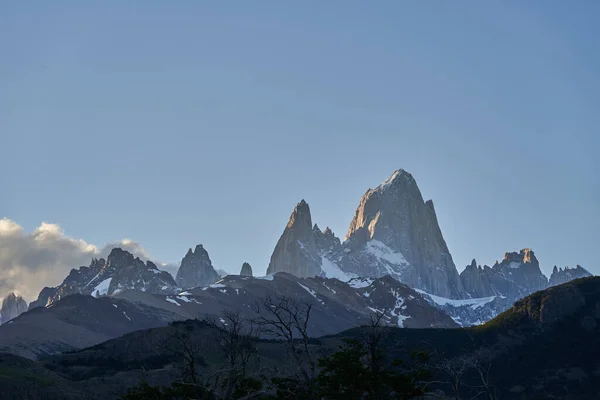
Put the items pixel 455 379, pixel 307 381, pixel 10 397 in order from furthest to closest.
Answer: pixel 10 397
pixel 455 379
pixel 307 381

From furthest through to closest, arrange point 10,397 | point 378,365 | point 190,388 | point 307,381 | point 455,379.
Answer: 1. point 10,397
2. point 455,379
3. point 378,365
4. point 190,388
5. point 307,381

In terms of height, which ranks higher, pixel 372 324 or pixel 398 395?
A: pixel 372 324

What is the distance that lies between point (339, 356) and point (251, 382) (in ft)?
30.7

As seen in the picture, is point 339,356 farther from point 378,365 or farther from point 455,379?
point 455,379

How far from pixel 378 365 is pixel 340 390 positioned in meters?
5.13

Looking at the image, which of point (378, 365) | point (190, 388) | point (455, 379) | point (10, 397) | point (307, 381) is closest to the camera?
point (307, 381)

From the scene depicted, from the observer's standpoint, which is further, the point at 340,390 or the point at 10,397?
the point at 10,397

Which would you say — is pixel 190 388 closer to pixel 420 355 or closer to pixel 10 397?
pixel 420 355

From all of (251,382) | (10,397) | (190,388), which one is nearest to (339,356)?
(251,382)

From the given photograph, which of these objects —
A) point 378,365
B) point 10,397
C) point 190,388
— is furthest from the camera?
point 10,397

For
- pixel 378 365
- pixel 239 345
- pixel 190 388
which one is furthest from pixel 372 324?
pixel 190 388

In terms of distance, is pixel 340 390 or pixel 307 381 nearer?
pixel 307 381

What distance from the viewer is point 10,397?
199 metres

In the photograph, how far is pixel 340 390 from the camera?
8125cm
